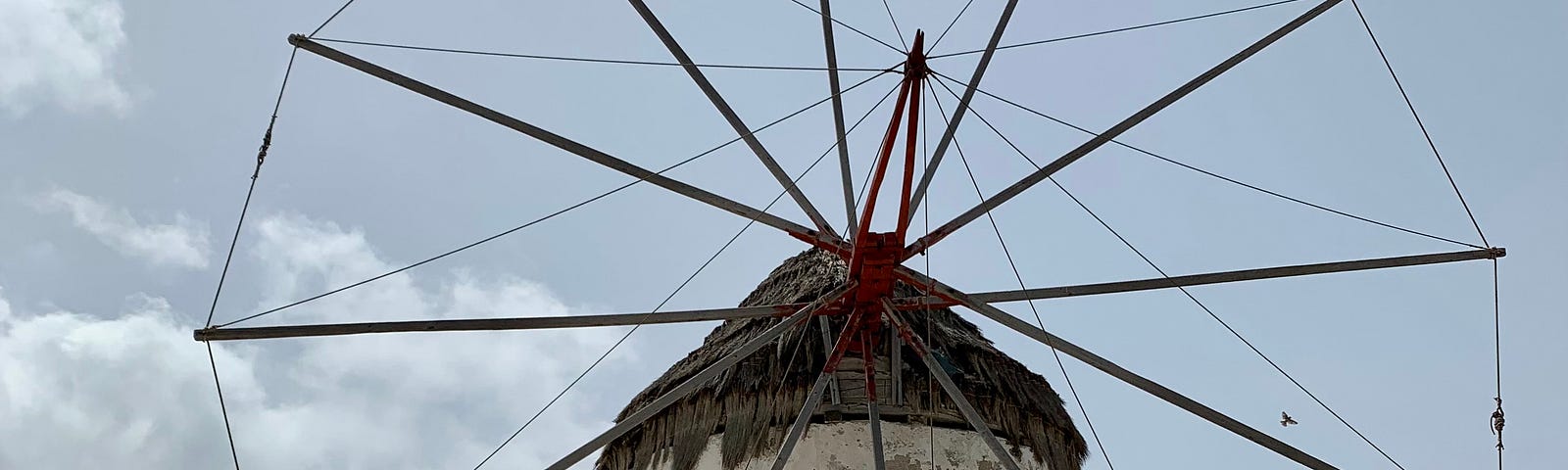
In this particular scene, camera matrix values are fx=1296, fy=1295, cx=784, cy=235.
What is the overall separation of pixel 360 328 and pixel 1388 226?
5.63 metres

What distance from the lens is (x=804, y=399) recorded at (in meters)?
8.26

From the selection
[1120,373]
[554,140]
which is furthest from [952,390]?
[554,140]

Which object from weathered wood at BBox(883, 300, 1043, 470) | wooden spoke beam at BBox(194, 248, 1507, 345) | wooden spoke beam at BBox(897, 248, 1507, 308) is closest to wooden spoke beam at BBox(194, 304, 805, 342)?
wooden spoke beam at BBox(194, 248, 1507, 345)

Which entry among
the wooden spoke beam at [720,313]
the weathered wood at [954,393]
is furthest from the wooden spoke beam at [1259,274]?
the weathered wood at [954,393]

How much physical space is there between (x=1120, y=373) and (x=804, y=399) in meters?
2.14

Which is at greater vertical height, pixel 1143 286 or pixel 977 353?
pixel 977 353

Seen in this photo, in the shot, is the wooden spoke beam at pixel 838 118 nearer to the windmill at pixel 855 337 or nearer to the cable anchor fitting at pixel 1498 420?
the windmill at pixel 855 337

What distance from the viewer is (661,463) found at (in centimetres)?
862

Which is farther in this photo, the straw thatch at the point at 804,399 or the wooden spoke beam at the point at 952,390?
the straw thatch at the point at 804,399

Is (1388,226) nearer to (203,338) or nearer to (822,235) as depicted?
(822,235)

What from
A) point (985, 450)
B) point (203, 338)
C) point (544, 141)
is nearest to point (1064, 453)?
point (985, 450)

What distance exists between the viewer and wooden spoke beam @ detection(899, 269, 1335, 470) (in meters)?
6.64

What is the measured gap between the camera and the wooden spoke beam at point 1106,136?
6574 millimetres

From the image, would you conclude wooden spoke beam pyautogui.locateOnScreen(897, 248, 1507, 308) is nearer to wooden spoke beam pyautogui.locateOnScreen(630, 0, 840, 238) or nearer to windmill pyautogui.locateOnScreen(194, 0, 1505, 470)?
windmill pyautogui.locateOnScreen(194, 0, 1505, 470)
